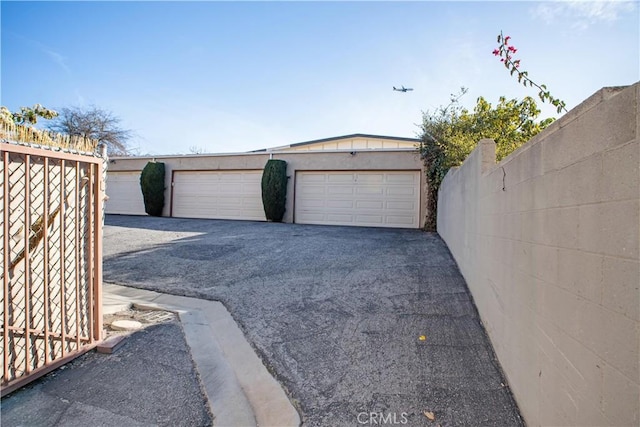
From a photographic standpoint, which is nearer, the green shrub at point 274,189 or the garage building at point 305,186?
the garage building at point 305,186

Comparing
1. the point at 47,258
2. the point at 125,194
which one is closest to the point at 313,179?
the point at 125,194

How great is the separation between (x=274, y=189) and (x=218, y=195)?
318cm

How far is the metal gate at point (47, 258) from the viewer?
8.24ft

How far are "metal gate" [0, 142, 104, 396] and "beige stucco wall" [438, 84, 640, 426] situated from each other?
3.61 m

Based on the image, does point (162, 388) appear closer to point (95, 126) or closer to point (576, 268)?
point (576, 268)

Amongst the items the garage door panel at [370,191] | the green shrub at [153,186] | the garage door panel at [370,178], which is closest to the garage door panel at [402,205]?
the garage door panel at [370,191]

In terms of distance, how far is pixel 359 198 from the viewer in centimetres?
1246

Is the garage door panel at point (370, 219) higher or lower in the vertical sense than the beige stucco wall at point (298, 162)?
lower

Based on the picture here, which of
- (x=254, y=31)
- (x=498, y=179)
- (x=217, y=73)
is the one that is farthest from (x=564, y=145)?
(x=217, y=73)

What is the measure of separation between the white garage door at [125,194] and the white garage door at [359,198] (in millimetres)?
8420

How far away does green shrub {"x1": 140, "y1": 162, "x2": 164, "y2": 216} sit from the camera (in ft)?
48.2

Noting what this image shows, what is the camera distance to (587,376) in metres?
1.37

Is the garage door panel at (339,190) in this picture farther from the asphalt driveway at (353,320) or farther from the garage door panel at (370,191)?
the asphalt driveway at (353,320)

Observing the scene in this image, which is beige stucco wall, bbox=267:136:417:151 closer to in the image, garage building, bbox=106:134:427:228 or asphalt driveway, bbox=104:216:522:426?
garage building, bbox=106:134:427:228
